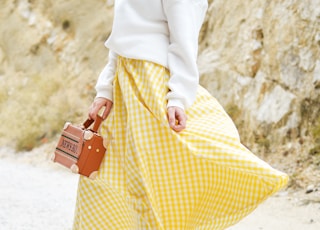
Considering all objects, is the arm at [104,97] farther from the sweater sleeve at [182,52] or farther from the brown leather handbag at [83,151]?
the sweater sleeve at [182,52]

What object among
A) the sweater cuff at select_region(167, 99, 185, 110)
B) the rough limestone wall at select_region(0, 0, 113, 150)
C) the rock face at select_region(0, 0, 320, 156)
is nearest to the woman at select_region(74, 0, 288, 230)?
the sweater cuff at select_region(167, 99, 185, 110)

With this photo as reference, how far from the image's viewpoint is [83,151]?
4.90ft

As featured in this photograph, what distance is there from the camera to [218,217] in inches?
57.4

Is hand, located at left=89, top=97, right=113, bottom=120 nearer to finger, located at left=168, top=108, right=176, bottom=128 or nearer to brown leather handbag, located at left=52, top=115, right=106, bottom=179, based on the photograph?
brown leather handbag, located at left=52, top=115, right=106, bottom=179

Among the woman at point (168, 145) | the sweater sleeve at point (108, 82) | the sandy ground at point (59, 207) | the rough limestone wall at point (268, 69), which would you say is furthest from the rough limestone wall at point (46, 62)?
the woman at point (168, 145)

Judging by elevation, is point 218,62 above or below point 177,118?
above

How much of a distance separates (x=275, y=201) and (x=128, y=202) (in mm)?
2471

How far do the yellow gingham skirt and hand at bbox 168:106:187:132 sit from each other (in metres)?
0.01

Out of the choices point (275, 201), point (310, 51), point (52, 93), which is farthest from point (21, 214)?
point (52, 93)

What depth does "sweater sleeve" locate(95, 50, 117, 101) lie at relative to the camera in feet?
5.29

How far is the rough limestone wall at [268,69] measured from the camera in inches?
174

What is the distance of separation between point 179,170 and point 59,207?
2527 mm

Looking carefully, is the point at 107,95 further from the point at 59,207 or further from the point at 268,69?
the point at 268,69

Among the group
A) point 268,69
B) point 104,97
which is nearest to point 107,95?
point 104,97
